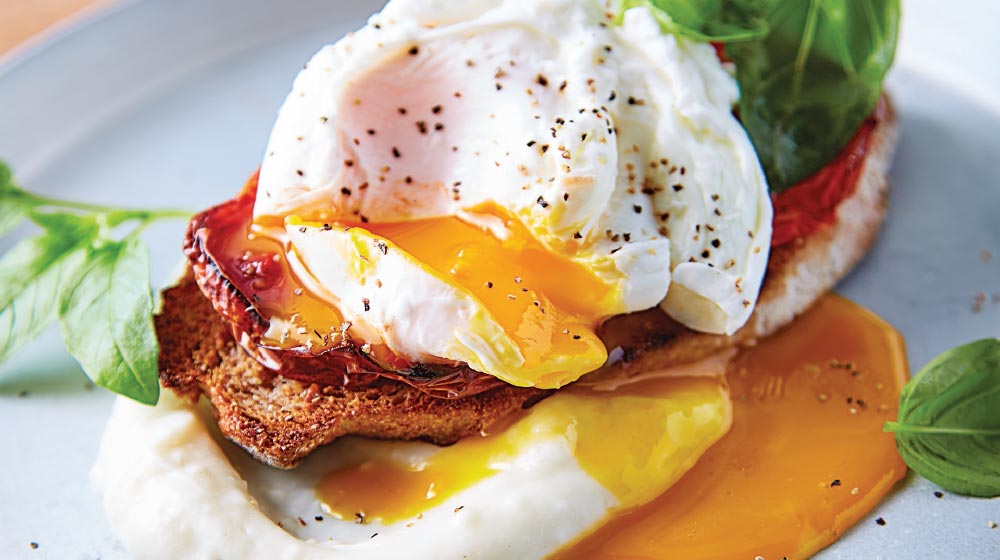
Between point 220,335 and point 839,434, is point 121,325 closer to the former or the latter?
point 220,335

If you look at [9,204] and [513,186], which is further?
[9,204]

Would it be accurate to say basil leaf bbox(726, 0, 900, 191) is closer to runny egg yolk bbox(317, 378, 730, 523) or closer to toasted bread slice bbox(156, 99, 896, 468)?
toasted bread slice bbox(156, 99, 896, 468)

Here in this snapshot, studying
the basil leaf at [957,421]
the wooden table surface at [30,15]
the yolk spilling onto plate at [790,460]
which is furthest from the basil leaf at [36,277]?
the basil leaf at [957,421]

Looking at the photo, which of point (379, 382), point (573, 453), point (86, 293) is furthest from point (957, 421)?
point (86, 293)

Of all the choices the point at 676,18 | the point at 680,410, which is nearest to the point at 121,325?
the point at 680,410

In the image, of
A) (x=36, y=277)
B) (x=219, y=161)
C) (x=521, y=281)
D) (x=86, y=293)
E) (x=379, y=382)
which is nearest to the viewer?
(x=521, y=281)

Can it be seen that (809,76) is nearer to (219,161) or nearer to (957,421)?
(957,421)

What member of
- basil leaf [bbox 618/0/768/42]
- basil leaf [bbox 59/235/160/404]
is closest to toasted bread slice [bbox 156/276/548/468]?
basil leaf [bbox 59/235/160/404]

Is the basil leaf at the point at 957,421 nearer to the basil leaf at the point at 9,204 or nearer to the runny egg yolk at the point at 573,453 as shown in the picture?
the runny egg yolk at the point at 573,453

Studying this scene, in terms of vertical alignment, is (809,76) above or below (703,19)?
below
